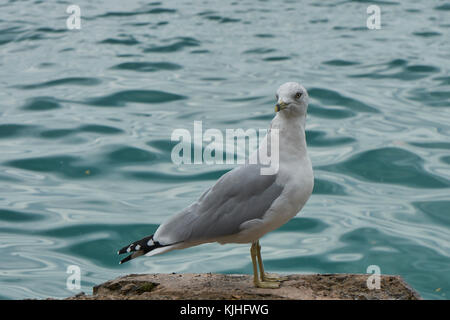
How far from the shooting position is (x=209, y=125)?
10.5 meters

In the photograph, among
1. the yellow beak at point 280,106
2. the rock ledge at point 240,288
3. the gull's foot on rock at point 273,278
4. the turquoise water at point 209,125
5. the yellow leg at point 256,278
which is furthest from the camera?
the turquoise water at point 209,125

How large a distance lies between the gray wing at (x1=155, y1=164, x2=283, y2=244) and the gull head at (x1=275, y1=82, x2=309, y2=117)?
36cm

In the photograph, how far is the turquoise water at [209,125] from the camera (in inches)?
291

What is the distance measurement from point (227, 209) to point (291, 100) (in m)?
0.68

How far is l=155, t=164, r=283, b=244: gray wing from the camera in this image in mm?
4039

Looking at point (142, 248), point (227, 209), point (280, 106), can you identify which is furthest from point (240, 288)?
point (280, 106)

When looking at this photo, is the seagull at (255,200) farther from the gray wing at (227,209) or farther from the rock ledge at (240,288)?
the rock ledge at (240,288)

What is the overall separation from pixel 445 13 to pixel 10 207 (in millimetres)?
11634

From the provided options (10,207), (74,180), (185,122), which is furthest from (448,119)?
(10,207)

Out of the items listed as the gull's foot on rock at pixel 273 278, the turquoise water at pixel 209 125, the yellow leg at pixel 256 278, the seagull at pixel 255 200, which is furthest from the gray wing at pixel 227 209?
the turquoise water at pixel 209 125

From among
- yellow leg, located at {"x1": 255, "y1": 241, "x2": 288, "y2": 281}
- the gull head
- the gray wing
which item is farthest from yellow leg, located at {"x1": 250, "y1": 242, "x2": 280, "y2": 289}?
the gull head

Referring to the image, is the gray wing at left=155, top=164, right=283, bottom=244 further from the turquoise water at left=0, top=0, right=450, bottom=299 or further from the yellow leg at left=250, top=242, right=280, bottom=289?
the turquoise water at left=0, top=0, right=450, bottom=299

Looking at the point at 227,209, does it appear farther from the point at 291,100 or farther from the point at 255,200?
the point at 291,100

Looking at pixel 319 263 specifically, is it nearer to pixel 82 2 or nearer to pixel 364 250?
pixel 364 250
